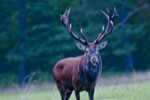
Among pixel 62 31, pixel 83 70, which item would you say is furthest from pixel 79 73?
pixel 62 31

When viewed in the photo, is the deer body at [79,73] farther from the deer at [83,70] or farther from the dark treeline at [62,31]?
the dark treeline at [62,31]

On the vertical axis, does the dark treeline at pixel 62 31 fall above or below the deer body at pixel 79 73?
above

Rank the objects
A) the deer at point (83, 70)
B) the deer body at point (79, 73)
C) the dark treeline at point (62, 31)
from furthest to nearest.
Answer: the dark treeline at point (62, 31) → the deer body at point (79, 73) → the deer at point (83, 70)

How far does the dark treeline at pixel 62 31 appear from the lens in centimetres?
3753

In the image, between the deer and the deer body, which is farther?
the deer body

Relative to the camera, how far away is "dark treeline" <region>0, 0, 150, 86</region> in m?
37.5

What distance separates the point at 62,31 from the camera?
124 ft

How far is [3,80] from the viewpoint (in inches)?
1582

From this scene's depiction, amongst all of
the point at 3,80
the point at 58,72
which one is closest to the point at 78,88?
the point at 58,72

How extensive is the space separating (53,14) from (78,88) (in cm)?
2667

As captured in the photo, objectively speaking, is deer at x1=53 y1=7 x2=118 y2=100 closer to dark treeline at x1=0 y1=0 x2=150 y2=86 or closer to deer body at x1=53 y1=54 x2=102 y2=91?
deer body at x1=53 y1=54 x2=102 y2=91

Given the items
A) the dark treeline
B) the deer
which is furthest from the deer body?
the dark treeline

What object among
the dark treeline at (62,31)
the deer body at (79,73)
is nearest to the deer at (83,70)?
the deer body at (79,73)

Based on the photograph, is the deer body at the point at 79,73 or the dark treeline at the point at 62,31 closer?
the deer body at the point at 79,73
